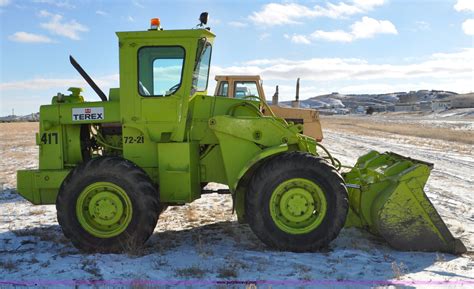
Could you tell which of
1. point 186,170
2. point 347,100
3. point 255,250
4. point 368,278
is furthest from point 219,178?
point 347,100

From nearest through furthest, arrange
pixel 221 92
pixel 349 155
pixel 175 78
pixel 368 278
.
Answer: pixel 368 278, pixel 175 78, pixel 221 92, pixel 349 155

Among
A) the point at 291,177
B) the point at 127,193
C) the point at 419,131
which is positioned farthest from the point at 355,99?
the point at 127,193

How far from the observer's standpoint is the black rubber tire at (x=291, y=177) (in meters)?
5.79

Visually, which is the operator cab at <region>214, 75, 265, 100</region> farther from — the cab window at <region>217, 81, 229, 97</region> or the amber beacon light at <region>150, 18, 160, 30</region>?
the amber beacon light at <region>150, 18, 160, 30</region>

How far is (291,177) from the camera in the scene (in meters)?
5.84

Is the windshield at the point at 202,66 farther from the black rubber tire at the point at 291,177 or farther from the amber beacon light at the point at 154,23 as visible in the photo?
the black rubber tire at the point at 291,177

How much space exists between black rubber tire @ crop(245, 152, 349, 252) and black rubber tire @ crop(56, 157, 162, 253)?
1.25 m

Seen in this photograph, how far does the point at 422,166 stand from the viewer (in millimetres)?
5926

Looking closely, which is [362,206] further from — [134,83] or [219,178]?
[134,83]

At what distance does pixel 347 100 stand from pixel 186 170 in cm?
17523

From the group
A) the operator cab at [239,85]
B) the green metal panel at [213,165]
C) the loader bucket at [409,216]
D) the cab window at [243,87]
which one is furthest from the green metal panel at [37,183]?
the cab window at [243,87]

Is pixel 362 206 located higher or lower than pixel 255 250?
higher

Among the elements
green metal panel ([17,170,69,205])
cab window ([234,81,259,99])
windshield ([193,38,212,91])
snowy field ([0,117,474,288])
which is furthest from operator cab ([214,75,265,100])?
green metal panel ([17,170,69,205])

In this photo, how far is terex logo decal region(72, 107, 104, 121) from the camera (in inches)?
251
